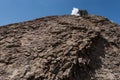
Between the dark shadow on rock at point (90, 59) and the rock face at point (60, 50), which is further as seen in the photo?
the dark shadow on rock at point (90, 59)

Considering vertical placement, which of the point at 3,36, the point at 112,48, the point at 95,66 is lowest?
the point at 95,66

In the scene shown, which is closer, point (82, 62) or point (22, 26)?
point (82, 62)

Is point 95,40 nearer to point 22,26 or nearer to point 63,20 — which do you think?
point 63,20

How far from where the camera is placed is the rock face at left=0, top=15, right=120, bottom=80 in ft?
35.6

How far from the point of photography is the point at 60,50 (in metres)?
11.9

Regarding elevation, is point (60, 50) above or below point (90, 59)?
above

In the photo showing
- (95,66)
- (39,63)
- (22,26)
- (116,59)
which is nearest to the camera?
(39,63)

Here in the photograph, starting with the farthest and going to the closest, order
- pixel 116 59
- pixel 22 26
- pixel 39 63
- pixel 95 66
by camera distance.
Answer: pixel 22 26
pixel 116 59
pixel 95 66
pixel 39 63

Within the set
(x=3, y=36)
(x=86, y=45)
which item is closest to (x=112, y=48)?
(x=86, y=45)

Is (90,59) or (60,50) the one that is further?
(90,59)

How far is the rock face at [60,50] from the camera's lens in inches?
427

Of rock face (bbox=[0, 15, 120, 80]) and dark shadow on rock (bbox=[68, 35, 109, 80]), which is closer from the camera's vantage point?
rock face (bbox=[0, 15, 120, 80])

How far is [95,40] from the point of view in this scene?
44.8 feet

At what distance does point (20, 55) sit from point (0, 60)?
3.09 feet
